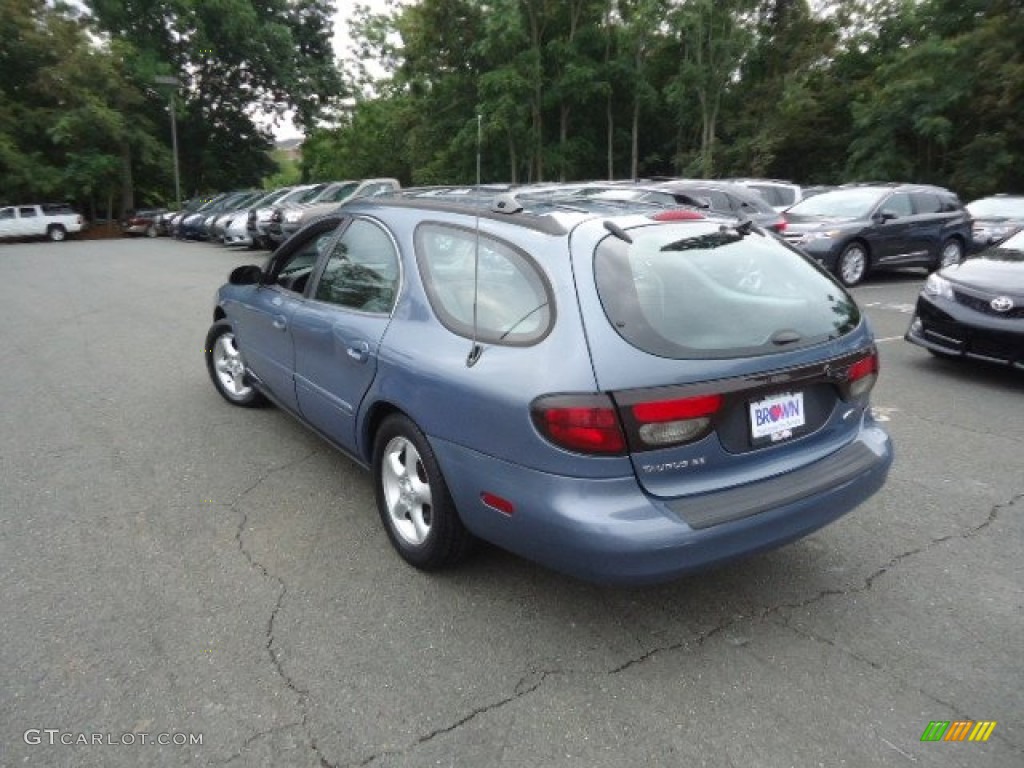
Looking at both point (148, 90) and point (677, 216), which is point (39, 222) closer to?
point (148, 90)

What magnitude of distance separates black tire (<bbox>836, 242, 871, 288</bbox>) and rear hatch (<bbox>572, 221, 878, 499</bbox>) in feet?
29.4

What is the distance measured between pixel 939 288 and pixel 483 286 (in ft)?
17.5

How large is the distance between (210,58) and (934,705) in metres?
44.9

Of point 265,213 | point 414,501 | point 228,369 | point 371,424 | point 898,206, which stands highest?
point 265,213

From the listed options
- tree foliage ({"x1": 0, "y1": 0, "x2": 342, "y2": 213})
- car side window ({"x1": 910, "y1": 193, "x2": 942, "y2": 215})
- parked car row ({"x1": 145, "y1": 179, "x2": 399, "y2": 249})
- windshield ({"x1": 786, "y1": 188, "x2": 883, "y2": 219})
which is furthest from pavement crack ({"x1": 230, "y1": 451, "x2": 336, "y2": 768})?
tree foliage ({"x1": 0, "y1": 0, "x2": 342, "y2": 213})

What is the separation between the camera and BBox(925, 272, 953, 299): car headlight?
6.28 metres

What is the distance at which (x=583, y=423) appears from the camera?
231cm

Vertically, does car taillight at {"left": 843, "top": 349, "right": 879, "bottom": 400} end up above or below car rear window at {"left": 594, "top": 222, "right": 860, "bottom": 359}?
below

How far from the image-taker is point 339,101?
43.4 meters

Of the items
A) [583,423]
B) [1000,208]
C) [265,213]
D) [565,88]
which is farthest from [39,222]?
[583,423]

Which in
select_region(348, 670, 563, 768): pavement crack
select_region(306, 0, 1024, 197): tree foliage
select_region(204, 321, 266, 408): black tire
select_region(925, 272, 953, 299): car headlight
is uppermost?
select_region(306, 0, 1024, 197): tree foliage

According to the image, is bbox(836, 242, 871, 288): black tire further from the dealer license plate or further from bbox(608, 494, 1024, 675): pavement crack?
the dealer license plate

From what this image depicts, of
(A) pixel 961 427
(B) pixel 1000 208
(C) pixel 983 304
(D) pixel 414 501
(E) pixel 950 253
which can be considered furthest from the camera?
(B) pixel 1000 208

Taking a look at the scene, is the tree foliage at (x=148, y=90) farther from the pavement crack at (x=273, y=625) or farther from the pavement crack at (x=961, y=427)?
the pavement crack at (x=961, y=427)
